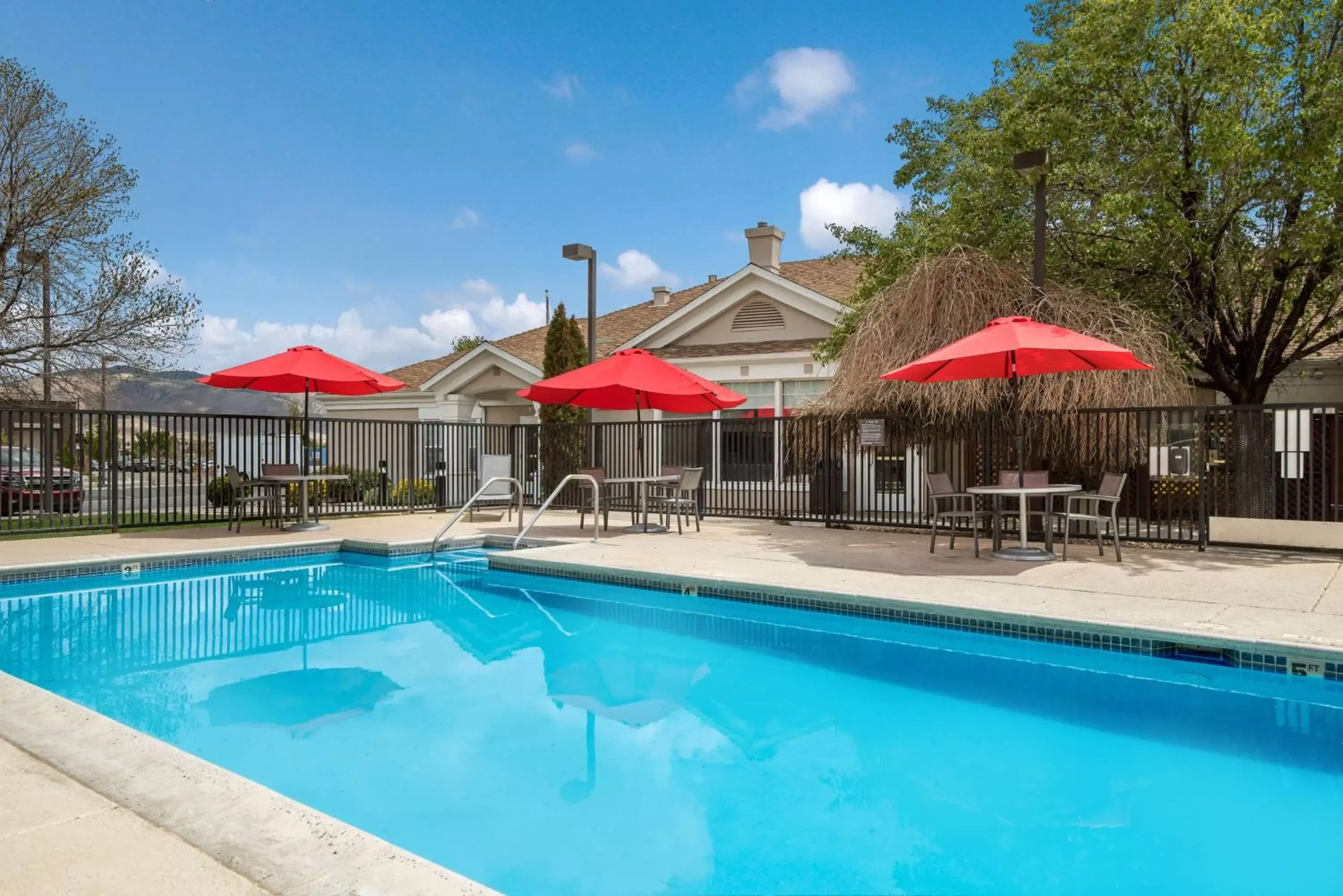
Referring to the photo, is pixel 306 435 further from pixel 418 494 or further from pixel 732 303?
pixel 732 303

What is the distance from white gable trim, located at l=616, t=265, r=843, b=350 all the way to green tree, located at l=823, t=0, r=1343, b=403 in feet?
11.9

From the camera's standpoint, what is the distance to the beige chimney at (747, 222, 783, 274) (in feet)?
70.6

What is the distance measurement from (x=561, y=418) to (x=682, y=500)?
534 centimetres

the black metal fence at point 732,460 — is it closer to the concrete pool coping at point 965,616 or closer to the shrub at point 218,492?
the shrub at point 218,492

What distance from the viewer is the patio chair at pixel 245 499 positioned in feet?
38.8

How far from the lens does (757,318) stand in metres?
19.2

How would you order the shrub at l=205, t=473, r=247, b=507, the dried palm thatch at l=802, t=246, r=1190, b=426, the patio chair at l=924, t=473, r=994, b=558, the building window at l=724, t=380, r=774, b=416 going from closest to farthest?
1. the patio chair at l=924, t=473, r=994, b=558
2. the dried palm thatch at l=802, t=246, r=1190, b=426
3. the shrub at l=205, t=473, r=247, b=507
4. the building window at l=724, t=380, r=774, b=416

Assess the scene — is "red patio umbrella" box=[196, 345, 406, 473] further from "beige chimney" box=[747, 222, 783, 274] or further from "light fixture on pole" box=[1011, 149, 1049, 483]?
"beige chimney" box=[747, 222, 783, 274]

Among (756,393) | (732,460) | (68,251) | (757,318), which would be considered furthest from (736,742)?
(68,251)

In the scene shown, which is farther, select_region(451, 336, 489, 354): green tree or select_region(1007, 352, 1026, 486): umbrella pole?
select_region(451, 336, 489, 354): green tree

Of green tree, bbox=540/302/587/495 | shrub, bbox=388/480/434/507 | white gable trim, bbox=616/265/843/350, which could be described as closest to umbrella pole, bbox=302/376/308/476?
shrub, bbox=388/480/434/507

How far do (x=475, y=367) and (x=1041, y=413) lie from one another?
1416 centimetres

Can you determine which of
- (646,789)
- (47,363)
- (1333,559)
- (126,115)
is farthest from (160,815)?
(126,115)

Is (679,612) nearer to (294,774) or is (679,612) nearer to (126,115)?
(294,774)
